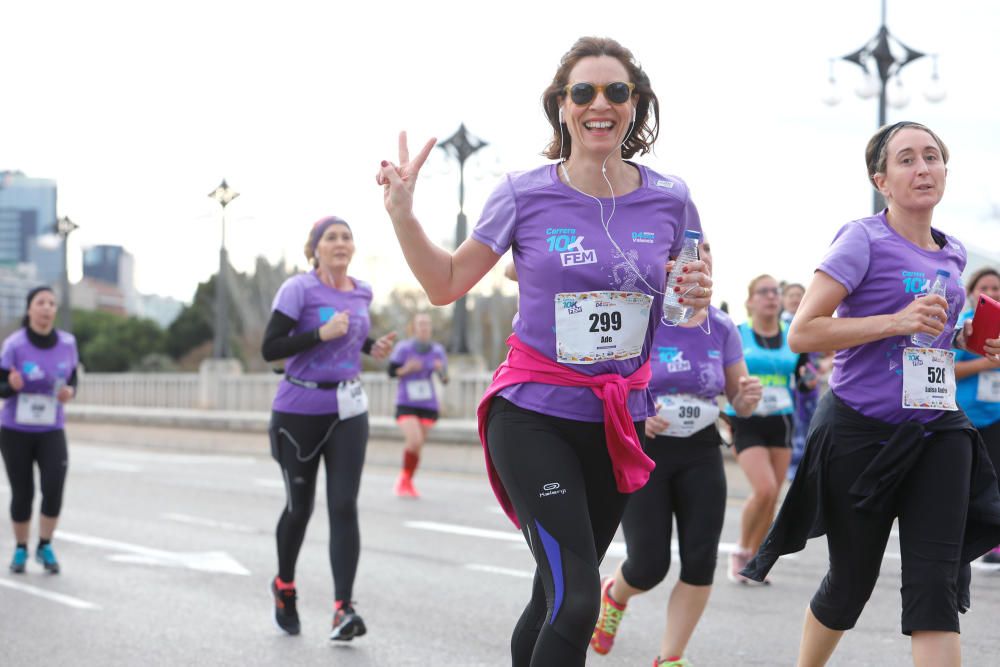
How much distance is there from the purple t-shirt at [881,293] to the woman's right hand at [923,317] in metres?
0.10

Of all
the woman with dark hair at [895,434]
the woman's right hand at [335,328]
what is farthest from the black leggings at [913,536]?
the woman's right hand at [335,328]

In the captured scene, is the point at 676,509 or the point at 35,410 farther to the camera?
the point at 35,410

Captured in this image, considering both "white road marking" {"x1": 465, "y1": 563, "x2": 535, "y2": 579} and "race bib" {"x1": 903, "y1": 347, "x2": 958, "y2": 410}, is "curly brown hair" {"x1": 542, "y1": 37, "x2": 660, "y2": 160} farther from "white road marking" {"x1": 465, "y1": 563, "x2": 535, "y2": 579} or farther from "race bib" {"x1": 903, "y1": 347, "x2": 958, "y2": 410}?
"white road marking" {"x1": 465, "y1": 563, "x2": 535, "y2": 579}

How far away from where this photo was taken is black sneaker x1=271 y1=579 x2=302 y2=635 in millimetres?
7105

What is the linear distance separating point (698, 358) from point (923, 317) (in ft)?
7.47

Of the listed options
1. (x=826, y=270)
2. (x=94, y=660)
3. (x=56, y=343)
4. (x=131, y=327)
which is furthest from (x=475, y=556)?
(x=131, y=327)

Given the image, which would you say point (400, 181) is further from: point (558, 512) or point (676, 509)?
point (676, 509)

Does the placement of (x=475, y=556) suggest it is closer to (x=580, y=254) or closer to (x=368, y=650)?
(x=368, y=650)

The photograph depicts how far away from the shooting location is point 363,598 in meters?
8.36

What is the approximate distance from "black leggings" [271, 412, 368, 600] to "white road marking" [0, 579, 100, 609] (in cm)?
177

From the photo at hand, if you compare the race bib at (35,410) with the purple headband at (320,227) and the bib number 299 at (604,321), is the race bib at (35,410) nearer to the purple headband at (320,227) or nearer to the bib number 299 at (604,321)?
the purple headband at (320,227)

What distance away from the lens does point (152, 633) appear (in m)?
7.18

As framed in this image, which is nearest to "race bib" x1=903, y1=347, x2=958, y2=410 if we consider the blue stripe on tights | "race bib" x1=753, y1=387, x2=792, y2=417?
the blue stripe on tights

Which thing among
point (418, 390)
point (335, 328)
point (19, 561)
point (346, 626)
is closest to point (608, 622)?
point (346, 626)
